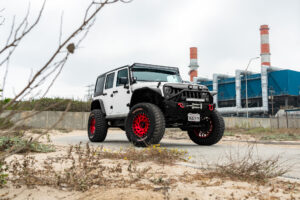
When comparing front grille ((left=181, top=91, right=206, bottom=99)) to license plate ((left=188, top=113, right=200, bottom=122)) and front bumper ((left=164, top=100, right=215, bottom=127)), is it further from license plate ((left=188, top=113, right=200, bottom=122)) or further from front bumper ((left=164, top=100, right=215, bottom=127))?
license plate ((left=188, top=113, right=200, bottom=122))

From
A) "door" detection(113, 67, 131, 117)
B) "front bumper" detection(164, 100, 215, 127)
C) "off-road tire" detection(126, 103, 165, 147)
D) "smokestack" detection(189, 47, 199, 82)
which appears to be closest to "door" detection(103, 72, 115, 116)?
"door" detection(113, 67, 131, 117)

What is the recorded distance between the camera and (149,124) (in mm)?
6547

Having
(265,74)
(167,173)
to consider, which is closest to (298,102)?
(265,74)

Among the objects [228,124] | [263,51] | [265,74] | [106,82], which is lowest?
[228,124]

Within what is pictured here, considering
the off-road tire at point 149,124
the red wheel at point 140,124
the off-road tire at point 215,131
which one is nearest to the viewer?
the off-road tire at point 149,124

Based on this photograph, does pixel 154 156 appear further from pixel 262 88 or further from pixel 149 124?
pixel 262 88

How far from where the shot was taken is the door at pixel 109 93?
8719 millimetres

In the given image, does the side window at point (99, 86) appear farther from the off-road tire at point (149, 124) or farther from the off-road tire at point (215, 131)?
the off-road tire at point (215, 131)

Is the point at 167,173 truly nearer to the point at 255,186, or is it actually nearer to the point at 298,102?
the point at 255,186

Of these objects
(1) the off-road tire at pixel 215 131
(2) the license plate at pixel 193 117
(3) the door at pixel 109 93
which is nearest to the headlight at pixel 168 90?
(2) the license plate at pixel 193 117

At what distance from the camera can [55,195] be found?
257 cm

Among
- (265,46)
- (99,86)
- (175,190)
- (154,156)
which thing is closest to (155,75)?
(99,86)

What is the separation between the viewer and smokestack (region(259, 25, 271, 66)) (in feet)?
169

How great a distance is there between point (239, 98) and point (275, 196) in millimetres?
49404
